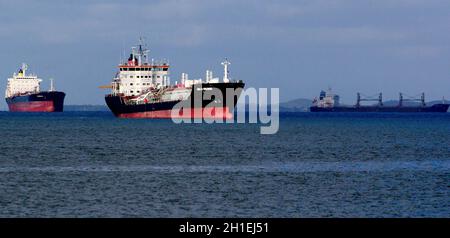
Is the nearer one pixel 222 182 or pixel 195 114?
pixel 222 182

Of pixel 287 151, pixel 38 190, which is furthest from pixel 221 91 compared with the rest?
pixel 38 190

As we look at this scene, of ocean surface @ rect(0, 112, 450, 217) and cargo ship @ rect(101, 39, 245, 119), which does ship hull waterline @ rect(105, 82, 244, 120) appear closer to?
cargo ship @ rect(101, 39, 245, 119)

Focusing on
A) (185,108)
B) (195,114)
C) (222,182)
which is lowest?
(222,182)

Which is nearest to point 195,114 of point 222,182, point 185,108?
point 185,108

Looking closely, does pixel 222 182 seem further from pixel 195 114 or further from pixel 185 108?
pixel 195 114

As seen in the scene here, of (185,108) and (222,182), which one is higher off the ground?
(185,108)

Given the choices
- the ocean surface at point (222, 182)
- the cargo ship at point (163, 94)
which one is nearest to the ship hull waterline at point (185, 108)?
the cargo ship at point (163, 94)

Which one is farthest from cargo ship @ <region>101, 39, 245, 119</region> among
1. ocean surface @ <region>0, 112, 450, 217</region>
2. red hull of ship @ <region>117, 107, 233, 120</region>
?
ocean surface @ <region>0, 112, 450, 217</region>

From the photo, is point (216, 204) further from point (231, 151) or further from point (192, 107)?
point (192, 107)

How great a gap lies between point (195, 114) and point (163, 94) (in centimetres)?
673

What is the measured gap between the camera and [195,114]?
138 metres

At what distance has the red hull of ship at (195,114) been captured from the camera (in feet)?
439
